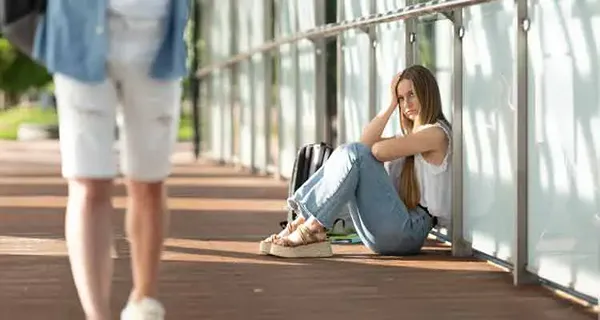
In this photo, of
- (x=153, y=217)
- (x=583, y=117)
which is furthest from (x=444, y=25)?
(x=153, y=217)

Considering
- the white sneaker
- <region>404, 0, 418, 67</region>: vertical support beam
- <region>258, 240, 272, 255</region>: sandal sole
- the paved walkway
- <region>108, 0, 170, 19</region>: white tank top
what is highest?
<region>404, 0, 418, 67</region>: vertical support beam

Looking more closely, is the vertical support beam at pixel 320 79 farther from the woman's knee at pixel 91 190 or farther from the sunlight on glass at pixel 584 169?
the woman's knee at pixel 91 190

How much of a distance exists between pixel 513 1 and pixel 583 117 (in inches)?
36.3

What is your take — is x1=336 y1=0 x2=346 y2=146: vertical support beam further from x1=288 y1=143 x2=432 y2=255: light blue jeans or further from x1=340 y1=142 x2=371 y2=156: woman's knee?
x1=340 y1=142 x2=371 y2=156: woman's knee

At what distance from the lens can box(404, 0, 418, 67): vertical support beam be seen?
779 centimetres

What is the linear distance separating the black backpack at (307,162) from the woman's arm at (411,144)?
704 millimetres

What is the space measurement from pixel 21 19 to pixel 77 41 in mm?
159

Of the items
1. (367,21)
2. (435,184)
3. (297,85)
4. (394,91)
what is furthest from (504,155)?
(297,85)

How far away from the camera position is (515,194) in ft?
18.7

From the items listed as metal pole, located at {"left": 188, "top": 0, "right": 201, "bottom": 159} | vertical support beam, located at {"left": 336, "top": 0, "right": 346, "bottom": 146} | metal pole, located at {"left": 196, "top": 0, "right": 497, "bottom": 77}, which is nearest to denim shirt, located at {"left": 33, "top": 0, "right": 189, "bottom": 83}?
metal pole, located at {"left": 196, "top": 0, "right": 497, "bottom": 77}

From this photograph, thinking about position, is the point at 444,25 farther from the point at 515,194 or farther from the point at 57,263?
the point at 57,263

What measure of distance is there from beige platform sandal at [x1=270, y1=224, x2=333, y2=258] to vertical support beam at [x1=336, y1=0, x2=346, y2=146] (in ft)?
11.1

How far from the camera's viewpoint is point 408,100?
669 cm

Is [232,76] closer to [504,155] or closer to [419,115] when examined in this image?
[419,115]
